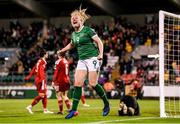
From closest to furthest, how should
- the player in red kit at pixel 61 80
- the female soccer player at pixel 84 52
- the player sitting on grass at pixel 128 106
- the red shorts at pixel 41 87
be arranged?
1. the female soccer player at pixel 84 52
2. the player sitting on grass at pixel 128 106
3. the player in red kit at pixel 61 80
4. the red shorts at pixel 41 87

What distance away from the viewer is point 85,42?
12.8 metres

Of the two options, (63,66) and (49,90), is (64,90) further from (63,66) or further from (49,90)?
(49,90)

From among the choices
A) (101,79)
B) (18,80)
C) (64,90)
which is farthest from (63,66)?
(18,80)

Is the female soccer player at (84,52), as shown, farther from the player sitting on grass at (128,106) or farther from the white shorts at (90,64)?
the player sitting on grass at (128,106)

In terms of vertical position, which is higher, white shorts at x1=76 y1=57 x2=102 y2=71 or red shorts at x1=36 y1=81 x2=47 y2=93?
white shorts at x1=76 y1=57 x2=102 y2=71

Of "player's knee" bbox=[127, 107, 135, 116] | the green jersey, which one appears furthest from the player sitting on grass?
the green jersey

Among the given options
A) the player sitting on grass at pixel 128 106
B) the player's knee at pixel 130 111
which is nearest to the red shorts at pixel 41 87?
the player sitting on grass at pixel 128 106

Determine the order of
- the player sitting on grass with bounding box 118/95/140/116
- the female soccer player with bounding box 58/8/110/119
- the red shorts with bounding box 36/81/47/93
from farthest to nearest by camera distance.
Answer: the red shorts with bounding box 36/81/47/93, the player sitting on grass with bounding box 118/95/140/116, the female soccer player with bounding box 58/8/110/119

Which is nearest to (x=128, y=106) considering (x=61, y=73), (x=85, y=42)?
(x=85, y=42)

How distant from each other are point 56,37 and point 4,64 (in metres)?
4.18

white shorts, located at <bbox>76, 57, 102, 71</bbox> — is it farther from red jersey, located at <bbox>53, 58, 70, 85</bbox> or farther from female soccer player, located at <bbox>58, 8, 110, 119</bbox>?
red jersey, located at <bbox>53, 58, 70, 85</bbox>

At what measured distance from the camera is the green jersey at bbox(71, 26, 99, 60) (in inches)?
502

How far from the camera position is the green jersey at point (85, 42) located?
12.8 m

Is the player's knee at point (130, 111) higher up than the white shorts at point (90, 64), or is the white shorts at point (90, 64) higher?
the white shorts at point (90, 64)
